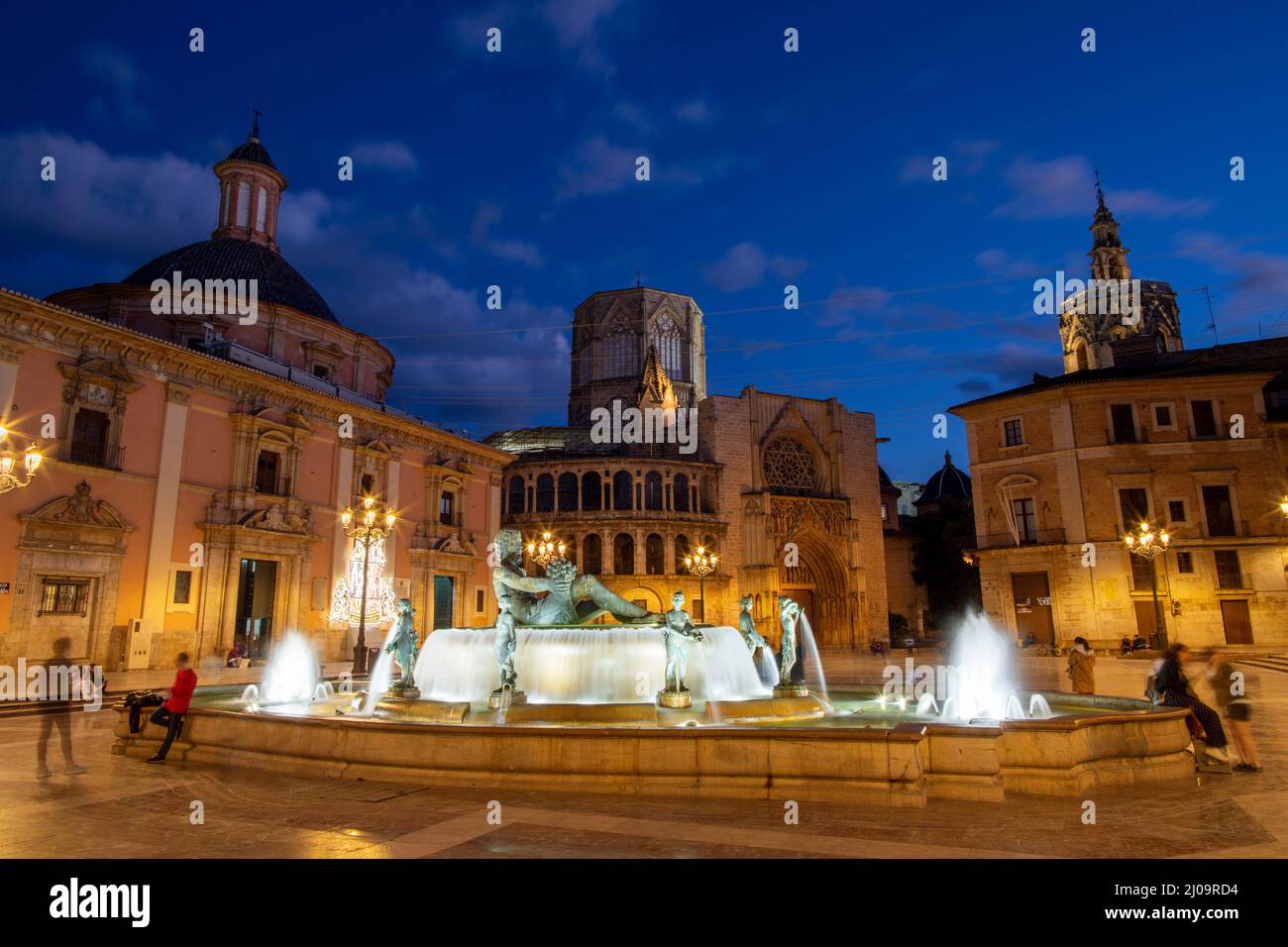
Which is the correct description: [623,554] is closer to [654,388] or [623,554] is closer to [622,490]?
[622,490]

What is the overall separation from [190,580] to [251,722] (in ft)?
58.4

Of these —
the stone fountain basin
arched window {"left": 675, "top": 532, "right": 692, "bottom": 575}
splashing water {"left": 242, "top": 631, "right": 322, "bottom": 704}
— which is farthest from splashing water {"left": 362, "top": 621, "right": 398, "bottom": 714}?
arched window {"left": 675, "top": 532, "right": 692, "bottom": 575}

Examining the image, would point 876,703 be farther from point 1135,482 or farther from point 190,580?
point 1135,482

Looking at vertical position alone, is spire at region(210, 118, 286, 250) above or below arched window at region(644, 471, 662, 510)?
above

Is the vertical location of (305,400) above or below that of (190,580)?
above

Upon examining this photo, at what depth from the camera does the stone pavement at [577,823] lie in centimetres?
485

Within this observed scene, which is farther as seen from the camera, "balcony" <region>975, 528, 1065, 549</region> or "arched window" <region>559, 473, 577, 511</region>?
"arched window" <region>559, 473, 577, 511</region>

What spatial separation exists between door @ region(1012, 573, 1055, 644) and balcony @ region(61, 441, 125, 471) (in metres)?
33.3

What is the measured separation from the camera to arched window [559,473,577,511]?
40.8 m

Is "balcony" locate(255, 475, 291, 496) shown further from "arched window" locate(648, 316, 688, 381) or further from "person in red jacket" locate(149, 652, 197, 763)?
"arched window" locate(648, 316, 688, 381)
